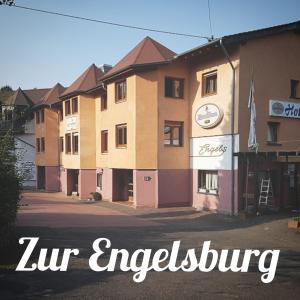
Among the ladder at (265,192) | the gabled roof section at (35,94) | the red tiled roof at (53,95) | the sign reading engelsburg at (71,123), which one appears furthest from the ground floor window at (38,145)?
the ladder at (265,192)

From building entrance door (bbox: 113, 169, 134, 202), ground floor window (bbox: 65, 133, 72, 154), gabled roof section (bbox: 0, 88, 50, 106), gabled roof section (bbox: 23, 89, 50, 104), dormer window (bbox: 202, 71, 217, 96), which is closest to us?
dormer window (bbox: 202, 71, 217, 96)

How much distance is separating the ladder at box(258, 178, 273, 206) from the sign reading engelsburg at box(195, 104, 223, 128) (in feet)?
14.1

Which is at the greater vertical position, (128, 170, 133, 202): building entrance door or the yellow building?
the yellow building

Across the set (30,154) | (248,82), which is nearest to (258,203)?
(248,82)

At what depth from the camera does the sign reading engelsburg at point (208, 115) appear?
20.5 m

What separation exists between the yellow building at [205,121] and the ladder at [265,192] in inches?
14.5

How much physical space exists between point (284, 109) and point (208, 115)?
4.33 metres

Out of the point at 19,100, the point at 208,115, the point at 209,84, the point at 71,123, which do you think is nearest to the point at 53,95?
the point at 19,100

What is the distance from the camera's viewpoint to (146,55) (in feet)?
76.7

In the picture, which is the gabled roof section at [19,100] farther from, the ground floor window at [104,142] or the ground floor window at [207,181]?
the ground floor window at [207,181]

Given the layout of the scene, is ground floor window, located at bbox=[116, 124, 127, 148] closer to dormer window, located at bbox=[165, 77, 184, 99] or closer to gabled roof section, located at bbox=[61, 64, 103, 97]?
dormer window, located at bbox=[165, 77, 184, 99]

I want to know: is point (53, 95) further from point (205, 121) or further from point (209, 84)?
point (205, 121)

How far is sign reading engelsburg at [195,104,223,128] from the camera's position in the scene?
67.3 feet

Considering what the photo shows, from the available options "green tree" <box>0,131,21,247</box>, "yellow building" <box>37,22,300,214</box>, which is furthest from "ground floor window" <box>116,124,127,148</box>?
"green tree" <box>0,131,21,247</box>
